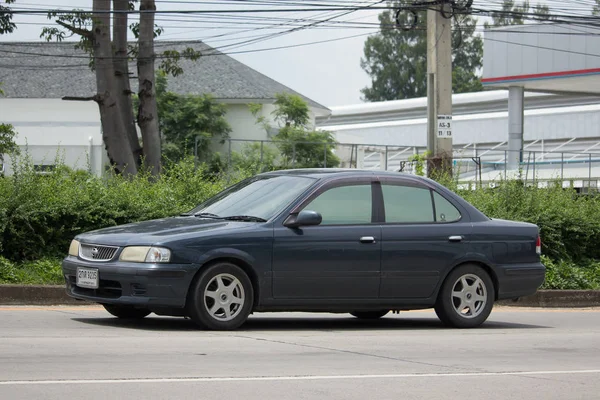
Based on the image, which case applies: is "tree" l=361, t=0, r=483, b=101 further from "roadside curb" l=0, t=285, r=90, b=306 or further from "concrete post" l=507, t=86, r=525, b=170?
"roadside curb" l=0, t=285, r=90, b=306

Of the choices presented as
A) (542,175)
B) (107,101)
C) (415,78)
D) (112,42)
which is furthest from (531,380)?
(415,78)

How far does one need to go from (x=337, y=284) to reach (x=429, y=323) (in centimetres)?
201

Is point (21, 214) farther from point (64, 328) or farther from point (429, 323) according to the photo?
point (429, 323)

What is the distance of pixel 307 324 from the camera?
39.7ft

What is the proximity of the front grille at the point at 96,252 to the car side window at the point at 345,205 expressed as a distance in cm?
198

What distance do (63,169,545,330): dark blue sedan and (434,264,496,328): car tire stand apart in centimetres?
1

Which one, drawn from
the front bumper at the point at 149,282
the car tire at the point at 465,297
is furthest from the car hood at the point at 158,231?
the car tire at the point at 465,297

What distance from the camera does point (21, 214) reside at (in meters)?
14.4

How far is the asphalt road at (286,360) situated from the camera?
24.4ft

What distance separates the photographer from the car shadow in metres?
11.1

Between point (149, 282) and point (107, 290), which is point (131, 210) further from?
point (149, 282)

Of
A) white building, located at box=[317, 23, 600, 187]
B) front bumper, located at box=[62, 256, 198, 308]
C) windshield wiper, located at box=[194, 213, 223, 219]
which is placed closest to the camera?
front bumper, located at box=[62, 256, 198, 308]

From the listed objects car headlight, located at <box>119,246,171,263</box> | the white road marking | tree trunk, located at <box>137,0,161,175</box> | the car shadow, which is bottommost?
the white road marking

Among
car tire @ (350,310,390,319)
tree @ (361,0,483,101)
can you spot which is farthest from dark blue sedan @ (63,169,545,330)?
tree @ (361,0,483,101)
